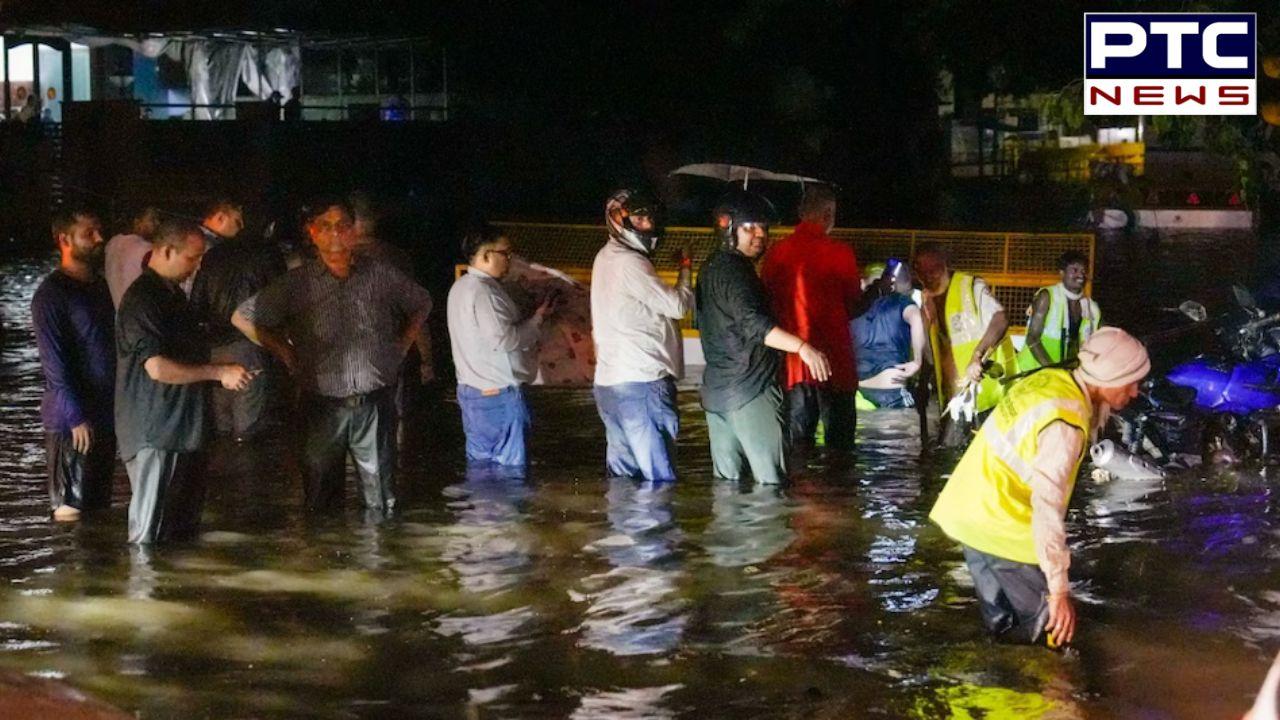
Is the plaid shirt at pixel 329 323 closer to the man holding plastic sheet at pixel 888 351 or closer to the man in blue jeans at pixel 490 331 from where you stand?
the man in blue jeans at pixel 490 331

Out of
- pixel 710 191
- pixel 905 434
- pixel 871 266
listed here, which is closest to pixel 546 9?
pixel 710 191

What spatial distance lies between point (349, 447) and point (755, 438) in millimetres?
2289

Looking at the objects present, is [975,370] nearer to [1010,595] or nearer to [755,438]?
[755,438]

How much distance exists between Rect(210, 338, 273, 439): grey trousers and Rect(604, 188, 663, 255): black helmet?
267cm

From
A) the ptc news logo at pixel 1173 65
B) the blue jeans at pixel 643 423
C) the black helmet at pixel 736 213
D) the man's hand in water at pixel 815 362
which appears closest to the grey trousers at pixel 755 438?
the blue jeans at pixel 643 423

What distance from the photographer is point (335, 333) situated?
34.1 ft

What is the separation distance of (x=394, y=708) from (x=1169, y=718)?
277cm

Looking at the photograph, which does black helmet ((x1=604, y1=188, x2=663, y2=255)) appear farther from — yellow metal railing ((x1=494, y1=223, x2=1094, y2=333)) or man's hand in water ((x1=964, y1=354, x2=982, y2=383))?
yellow metal railing ((x1=494, y1=223, x2=1094, y2=333))

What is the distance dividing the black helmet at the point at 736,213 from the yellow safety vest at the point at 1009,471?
11.7ft

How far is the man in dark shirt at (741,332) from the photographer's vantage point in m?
11.0

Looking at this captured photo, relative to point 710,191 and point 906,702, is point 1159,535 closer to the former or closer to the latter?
point 906,702

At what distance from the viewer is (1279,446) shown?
1305 cm

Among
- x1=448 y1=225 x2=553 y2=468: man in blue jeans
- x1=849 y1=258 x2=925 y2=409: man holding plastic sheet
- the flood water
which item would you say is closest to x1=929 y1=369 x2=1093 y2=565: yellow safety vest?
the flood water

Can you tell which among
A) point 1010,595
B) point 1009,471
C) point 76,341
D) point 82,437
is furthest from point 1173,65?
point 1009,471
